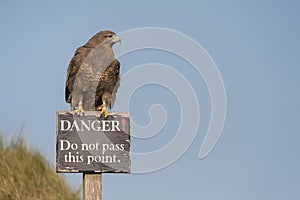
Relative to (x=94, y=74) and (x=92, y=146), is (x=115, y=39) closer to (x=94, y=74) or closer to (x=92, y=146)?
(x=94, y=74)

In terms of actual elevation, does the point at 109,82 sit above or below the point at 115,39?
below

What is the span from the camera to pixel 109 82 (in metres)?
8.88

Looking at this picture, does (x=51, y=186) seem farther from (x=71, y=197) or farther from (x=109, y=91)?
(x=109, y=91)

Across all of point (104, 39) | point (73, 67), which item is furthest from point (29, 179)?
point (104, 39)

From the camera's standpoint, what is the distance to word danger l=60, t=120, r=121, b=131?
7258 millimetres

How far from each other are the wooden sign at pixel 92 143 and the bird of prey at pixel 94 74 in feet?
4.34

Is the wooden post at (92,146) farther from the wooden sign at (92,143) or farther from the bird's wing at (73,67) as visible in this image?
the bird's wing at (73,67)

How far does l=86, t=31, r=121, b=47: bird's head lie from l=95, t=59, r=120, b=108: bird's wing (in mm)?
299

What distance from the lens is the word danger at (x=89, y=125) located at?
23.8 feet

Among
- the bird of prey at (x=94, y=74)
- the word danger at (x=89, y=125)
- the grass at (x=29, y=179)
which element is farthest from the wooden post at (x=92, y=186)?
the grass at (x=29, y=179)

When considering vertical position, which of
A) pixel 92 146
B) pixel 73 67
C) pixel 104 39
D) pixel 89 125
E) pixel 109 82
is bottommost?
pixel 92 146

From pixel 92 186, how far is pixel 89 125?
24.5 inches

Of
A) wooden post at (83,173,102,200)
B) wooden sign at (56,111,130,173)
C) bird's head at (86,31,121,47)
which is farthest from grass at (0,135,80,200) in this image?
wooden sign at (56,111,130,173)

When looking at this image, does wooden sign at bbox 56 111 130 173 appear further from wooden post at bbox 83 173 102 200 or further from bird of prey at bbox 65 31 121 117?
A: bird of prey at bbox 65 31 121 117
